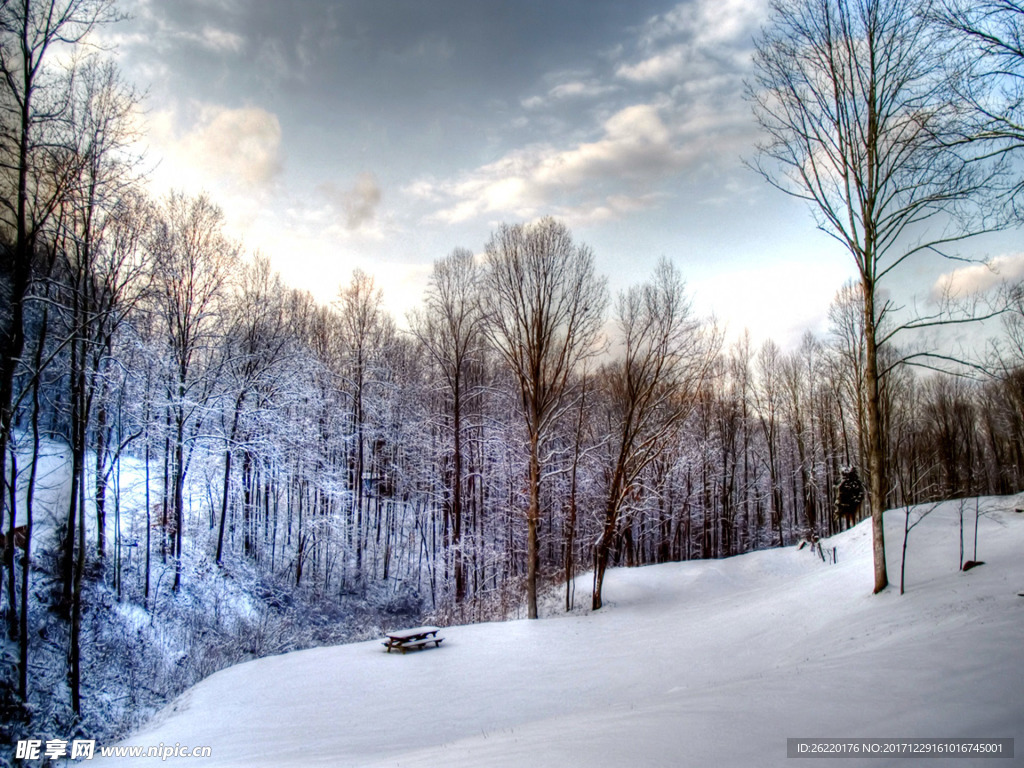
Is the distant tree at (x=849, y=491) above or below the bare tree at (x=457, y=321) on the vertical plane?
below

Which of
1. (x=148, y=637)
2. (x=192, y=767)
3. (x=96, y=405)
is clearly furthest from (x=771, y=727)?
(x=96, y=405)

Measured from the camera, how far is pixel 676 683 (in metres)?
7.82

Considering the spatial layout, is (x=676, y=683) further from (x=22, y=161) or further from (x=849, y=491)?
(x=849, y=491)

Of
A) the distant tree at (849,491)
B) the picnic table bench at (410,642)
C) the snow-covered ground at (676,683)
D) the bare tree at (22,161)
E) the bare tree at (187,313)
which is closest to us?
the snow-covered ground at (676,683)

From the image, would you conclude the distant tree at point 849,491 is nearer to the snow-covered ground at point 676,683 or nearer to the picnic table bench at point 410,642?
the snow-covered ground at point 676,683

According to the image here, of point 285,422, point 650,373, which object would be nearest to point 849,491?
point 650,373

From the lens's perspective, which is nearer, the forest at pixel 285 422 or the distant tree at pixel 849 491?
the forest at pixel 285 422

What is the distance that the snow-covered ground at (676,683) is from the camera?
409cm

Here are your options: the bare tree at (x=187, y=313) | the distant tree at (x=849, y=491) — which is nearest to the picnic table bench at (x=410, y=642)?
the bare tree at (x=187, y=313)

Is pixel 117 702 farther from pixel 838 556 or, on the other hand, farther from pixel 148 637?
pixel 838 556

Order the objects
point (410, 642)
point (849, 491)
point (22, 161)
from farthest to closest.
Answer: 1. point (849, 491)
2. point (410, 642)
3. point (22, 161)

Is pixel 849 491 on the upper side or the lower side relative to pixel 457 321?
lower

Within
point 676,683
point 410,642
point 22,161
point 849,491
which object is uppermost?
point 22,161

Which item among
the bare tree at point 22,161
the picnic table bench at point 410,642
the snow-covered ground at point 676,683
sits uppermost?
the bare tree at point 22,161
